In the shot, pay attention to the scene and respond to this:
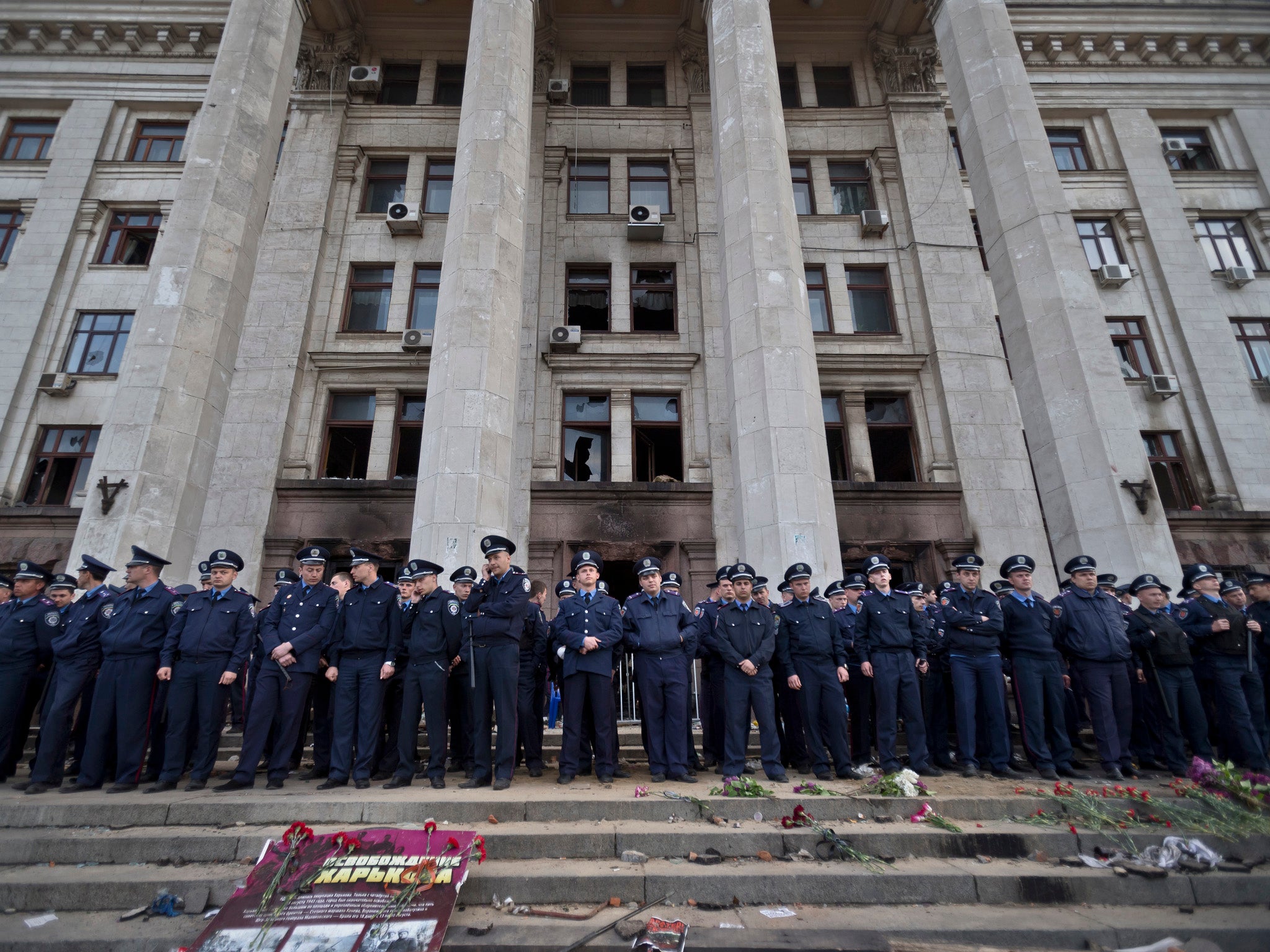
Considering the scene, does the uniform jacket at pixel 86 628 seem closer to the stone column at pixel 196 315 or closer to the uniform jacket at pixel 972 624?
the stone column at pixel 196 315

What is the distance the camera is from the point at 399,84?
67.2 feet

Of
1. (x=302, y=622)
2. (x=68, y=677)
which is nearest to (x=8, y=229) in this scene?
(x=68, y=677)

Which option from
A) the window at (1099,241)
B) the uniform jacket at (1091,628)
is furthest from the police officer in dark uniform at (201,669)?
the window at (1099,241)

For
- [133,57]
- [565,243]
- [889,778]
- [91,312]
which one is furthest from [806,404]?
[133,57]

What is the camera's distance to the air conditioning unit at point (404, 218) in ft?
59.4

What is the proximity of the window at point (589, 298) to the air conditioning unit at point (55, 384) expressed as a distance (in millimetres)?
13241

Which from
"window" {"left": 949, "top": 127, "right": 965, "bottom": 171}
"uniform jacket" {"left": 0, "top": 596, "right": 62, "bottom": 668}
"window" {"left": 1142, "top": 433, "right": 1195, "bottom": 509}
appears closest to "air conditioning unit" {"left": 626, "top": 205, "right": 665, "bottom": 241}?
"window" {"left": 949, "top": 127, "right": 965, "bottom": 171}

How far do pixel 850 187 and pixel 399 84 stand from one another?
14.3 meters

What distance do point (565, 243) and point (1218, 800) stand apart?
1733cm

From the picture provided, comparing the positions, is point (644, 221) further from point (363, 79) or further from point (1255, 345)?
point (1255, 345)

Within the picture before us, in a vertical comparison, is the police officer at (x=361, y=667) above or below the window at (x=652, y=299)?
below

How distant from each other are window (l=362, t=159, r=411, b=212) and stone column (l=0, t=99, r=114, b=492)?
26.5 feet

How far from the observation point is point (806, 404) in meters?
11.6

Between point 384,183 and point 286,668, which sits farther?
point 384,183
